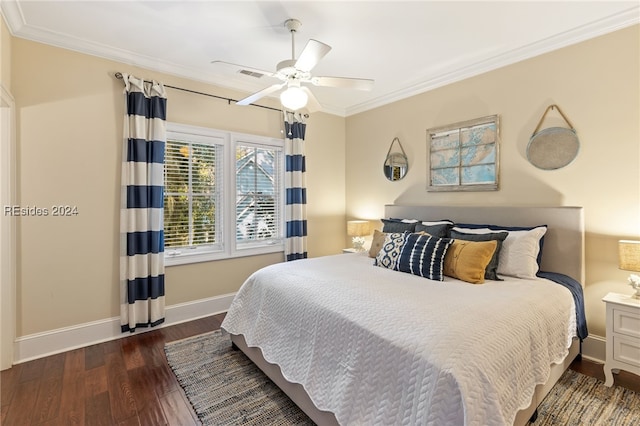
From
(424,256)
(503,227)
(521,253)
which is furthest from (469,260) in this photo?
(503,227)

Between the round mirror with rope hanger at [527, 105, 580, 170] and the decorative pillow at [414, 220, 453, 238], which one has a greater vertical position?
the round mirror with rope hanger at [527, 105, 580, 170]

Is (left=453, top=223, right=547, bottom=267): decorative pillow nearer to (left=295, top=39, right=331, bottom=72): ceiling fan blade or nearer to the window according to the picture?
(left=295, top=39, right=331, bottom=72): ceiling fan blade

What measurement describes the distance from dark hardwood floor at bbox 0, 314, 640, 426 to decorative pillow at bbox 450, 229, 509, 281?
987 mm

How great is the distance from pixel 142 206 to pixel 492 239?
3155 mm

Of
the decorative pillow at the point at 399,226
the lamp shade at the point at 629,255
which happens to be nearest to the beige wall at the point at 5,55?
the decorative pillow at the point at 399,226

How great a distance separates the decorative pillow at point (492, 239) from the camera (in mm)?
2346

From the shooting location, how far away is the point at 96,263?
2797 mm

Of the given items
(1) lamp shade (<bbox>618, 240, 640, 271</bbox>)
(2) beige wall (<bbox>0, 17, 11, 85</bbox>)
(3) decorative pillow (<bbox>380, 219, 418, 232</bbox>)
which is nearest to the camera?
(1) lamp shade (<bbox>618, 240, 640, 271</bbox>)

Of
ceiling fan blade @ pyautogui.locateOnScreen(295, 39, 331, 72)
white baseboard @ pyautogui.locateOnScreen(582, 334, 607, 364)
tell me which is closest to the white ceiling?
ceiling fan blade @ pyautogui.locateOnScreen(295, 39, 331, 72)

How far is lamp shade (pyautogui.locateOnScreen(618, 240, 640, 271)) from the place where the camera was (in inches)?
80.0

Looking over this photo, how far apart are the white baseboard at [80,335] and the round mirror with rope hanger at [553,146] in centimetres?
373

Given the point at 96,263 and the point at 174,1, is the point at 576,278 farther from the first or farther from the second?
the point at 96,263

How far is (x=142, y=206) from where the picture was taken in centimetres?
289

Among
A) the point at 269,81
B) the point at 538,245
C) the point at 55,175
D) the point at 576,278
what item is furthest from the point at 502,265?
the point at 55,175
